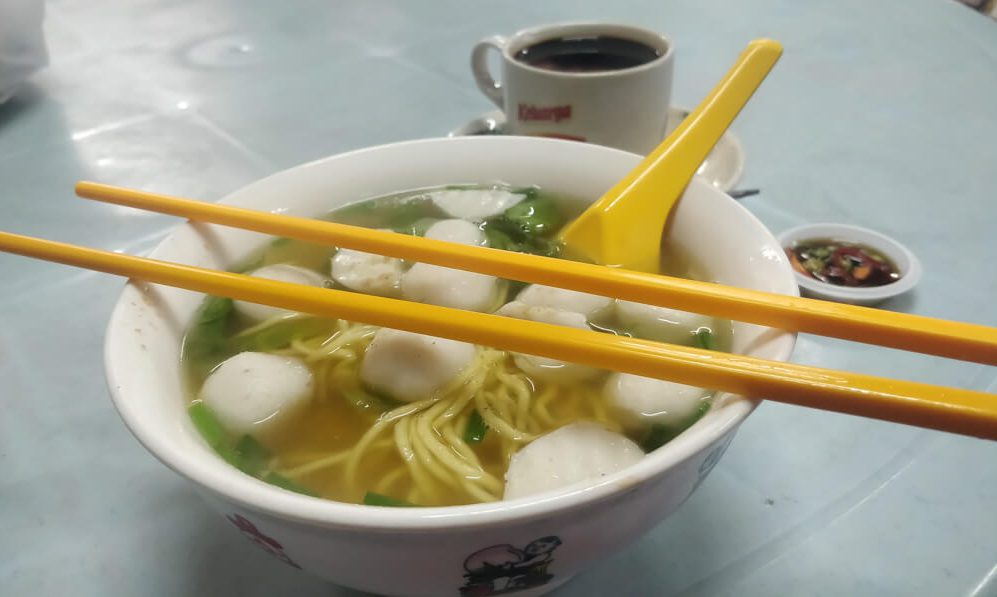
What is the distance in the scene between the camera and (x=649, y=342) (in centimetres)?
60

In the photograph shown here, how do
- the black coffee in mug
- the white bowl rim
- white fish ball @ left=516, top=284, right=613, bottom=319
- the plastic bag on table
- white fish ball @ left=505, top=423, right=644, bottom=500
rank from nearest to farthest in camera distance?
1. the white bowl rim
2. white fish ball @ left=505, top=423, right=644, bottom=500
3. white fish ball @ left=516, top=284, right=613, bottom=319
4. the black coffee in mug
5. the plastic bag on table

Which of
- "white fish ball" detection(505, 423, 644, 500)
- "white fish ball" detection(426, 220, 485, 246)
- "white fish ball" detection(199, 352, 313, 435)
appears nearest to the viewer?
"white fish ball" detection(505, 423, 644, 500)

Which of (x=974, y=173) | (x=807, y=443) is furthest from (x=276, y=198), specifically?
(x=974, y=173)

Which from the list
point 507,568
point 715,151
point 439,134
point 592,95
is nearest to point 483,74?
point 439,134

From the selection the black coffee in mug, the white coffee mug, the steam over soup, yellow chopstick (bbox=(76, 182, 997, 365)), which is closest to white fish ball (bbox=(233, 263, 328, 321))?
the steam over soup

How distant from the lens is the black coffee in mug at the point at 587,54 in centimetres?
144

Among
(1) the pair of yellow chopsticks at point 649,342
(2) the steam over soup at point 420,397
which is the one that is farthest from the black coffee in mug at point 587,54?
(1) the pair of yellow chopsticks at point 649,342

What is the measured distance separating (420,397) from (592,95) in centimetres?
75

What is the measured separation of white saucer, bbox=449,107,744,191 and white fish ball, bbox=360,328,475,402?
643 mm

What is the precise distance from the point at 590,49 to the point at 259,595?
1208mm

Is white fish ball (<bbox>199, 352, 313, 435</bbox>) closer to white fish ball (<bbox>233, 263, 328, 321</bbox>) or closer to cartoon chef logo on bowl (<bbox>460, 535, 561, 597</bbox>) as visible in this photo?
white fish ball (<bbox>233, 263, 328, 321</bbox>)

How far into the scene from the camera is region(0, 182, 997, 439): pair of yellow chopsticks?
0.52 meters

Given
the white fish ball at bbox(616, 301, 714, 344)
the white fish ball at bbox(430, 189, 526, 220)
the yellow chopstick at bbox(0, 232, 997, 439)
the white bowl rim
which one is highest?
the yellow chopstick at bbox(0, 232, 997, 439)

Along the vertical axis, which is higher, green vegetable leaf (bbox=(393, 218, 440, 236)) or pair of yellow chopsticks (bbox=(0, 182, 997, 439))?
pair of yellow chopsticks (bbox=(0, 182, 997, 439))
